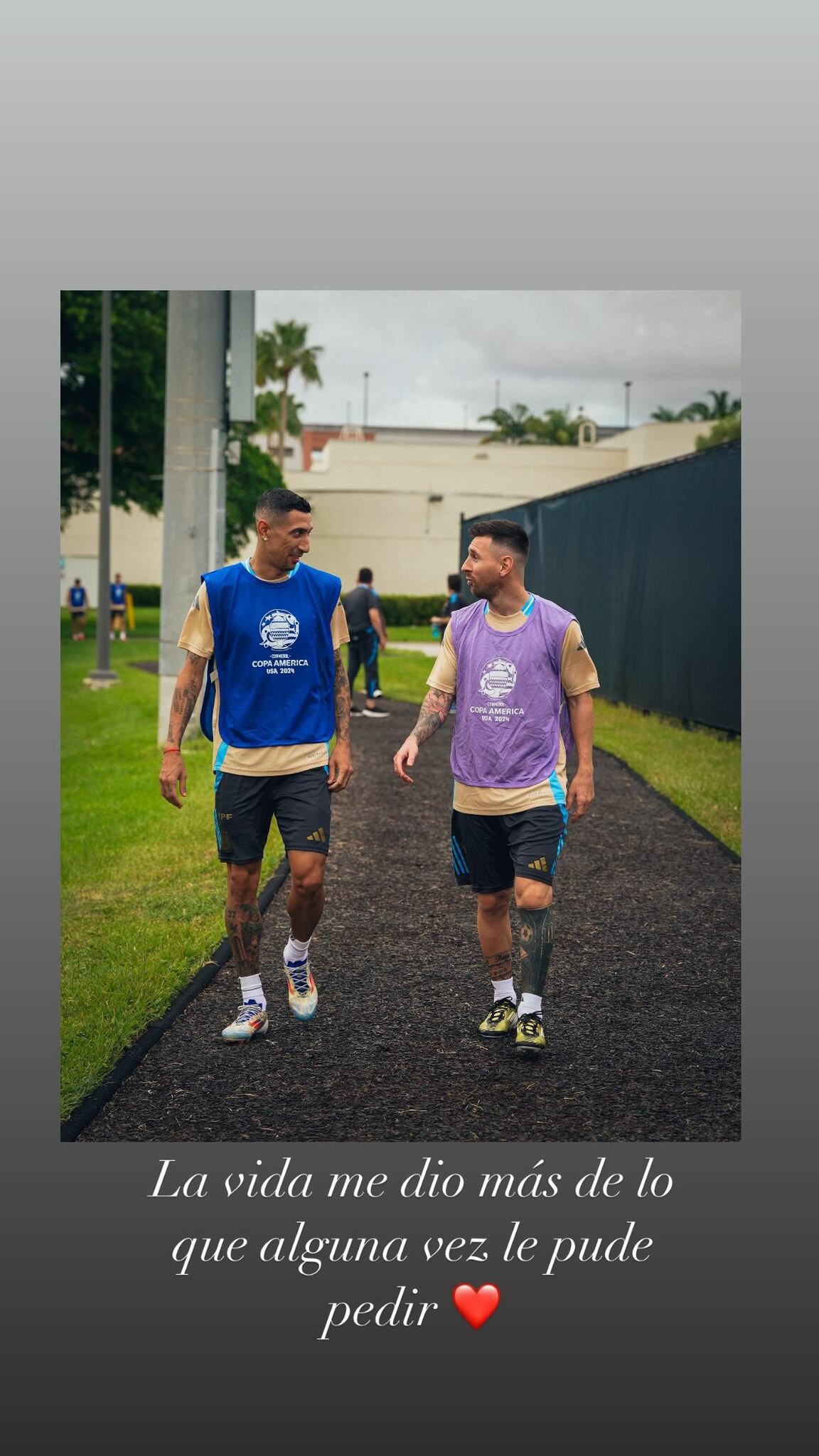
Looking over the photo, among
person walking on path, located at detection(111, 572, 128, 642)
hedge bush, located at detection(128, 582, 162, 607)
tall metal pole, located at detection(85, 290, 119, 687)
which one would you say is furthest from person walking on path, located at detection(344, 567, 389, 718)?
hedge bush, located at detection(128, 582, 162, 607)

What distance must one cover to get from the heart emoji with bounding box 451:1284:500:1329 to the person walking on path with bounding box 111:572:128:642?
27.4 m

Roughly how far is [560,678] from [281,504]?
112 centimetres

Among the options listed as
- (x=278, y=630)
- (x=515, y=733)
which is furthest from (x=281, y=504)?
(x=515, y=733)

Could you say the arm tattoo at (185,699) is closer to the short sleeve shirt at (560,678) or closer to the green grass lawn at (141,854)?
the short sleeve shirt at (560,678)

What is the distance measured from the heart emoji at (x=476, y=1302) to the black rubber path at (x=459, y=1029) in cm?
85

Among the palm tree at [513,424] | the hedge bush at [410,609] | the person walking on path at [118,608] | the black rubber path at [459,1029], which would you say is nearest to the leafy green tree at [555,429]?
the palm tree at [513,424]

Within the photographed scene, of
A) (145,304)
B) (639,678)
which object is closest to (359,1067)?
(639,678)

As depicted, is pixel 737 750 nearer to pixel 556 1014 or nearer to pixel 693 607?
pixel 693 607

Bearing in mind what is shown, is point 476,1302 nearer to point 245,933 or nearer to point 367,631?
point 245,933

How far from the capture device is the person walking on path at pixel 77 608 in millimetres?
28562

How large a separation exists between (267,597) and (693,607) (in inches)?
368

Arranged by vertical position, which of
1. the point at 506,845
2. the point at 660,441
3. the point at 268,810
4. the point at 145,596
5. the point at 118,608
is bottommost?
the point at 506,845

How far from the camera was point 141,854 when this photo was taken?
8.31 meters

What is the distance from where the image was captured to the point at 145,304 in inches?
1187
